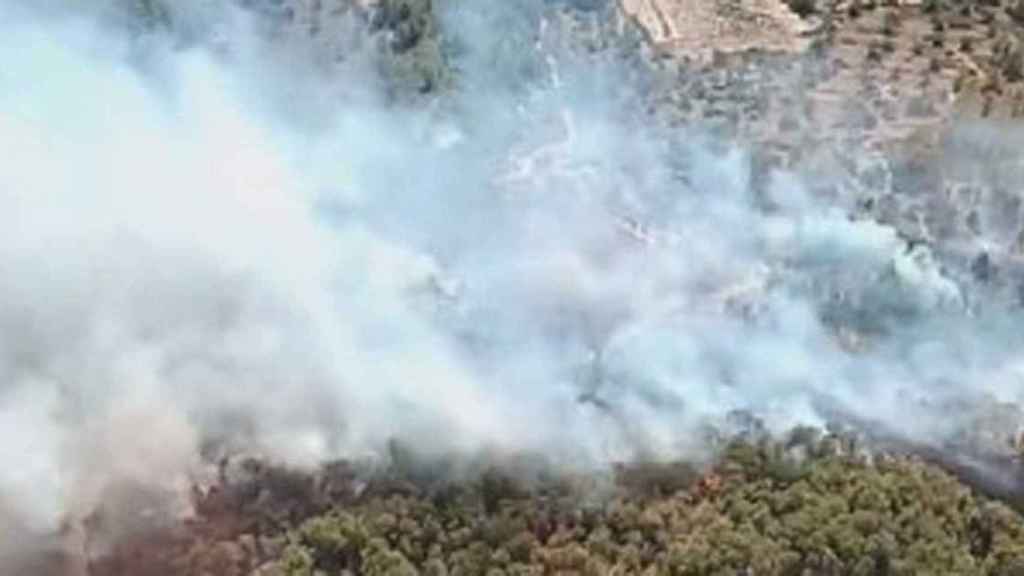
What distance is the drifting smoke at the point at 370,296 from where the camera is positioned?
23.2 m

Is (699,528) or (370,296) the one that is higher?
(370,296)

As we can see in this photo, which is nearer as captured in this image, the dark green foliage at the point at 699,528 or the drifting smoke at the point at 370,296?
the dark green foliage at the point at 699,528

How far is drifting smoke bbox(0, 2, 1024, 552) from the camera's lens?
23.2 m

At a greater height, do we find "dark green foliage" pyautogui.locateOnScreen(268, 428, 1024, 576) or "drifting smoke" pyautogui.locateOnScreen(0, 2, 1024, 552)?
"drifting smoke" pyautogui.locateOnScreen(0, 2, 1024, 552)

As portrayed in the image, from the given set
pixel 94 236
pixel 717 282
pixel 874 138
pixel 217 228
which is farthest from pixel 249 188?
pixel 874 138

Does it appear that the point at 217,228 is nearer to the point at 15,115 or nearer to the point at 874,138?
the point at 15,115

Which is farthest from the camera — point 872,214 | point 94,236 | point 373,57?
point 373,57

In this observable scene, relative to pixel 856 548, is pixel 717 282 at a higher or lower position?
higher

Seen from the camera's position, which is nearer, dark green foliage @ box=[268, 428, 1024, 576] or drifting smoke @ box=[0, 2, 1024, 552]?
dark green foliage @ box=[268, 428, 1024, 576]

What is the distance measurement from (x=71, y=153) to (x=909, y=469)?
382 inches

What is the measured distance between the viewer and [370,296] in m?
25.1

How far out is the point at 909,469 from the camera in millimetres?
24719

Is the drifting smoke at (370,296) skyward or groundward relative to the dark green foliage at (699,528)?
skyward

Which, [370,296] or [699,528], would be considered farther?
[370,296]
